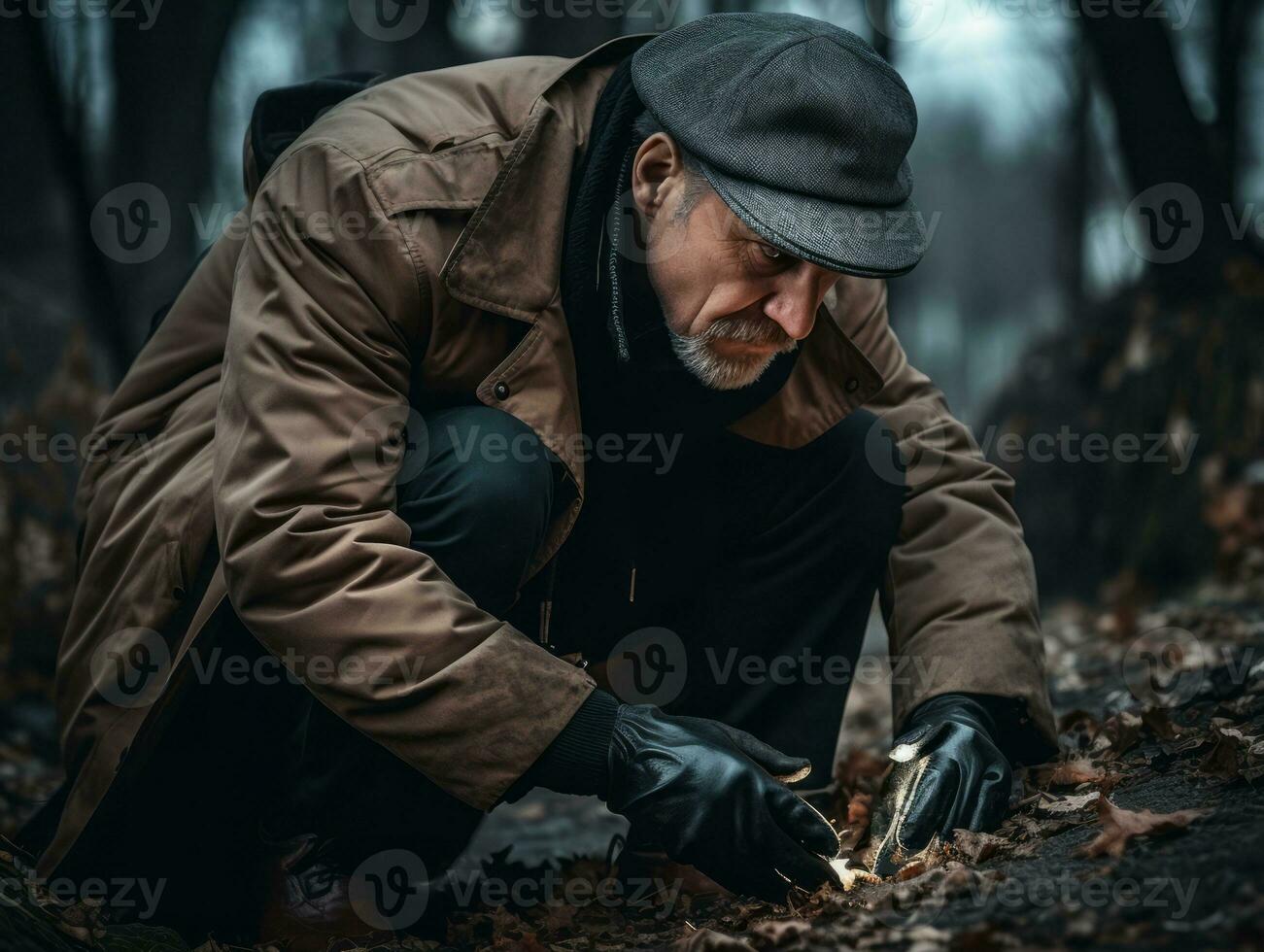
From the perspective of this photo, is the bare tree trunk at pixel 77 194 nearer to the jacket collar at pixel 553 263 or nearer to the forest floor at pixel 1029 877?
the forest floor at pixel 1029 877

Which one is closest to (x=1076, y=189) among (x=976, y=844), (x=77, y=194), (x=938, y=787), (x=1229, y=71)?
(x=1229, y=71)

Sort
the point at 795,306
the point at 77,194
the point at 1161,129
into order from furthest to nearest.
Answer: the point at 1161,129 → the point at 77,194 → the point at 795,306

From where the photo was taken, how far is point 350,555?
225cm

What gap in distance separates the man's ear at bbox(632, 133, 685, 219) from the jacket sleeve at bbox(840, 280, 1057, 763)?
1.80 ft

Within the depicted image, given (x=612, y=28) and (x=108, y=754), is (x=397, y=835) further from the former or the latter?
(x=612, y=28)

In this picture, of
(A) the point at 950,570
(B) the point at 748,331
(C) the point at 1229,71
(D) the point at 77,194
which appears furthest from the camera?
(C) the point at 1229,71

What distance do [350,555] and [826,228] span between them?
1.06 metres

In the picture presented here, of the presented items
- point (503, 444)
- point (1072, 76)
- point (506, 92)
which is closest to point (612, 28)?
point (1072, 76)

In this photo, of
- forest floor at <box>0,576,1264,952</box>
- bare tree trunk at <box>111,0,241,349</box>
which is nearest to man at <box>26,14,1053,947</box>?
forest floor at <box>0,576,1264,952</box>

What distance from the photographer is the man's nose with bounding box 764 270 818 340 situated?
2.55 metres

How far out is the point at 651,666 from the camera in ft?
9.96

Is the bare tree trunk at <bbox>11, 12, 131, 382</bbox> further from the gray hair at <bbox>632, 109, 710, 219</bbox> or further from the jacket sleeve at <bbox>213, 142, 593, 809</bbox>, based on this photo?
the gray hair at <bbox>632, 109, 710, 219</bbox>

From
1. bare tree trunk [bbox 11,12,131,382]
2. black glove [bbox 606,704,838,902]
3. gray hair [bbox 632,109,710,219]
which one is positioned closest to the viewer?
black glove [bbox 606,704,838,902]

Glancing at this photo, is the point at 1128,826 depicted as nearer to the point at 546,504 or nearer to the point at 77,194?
the point at 546,504
